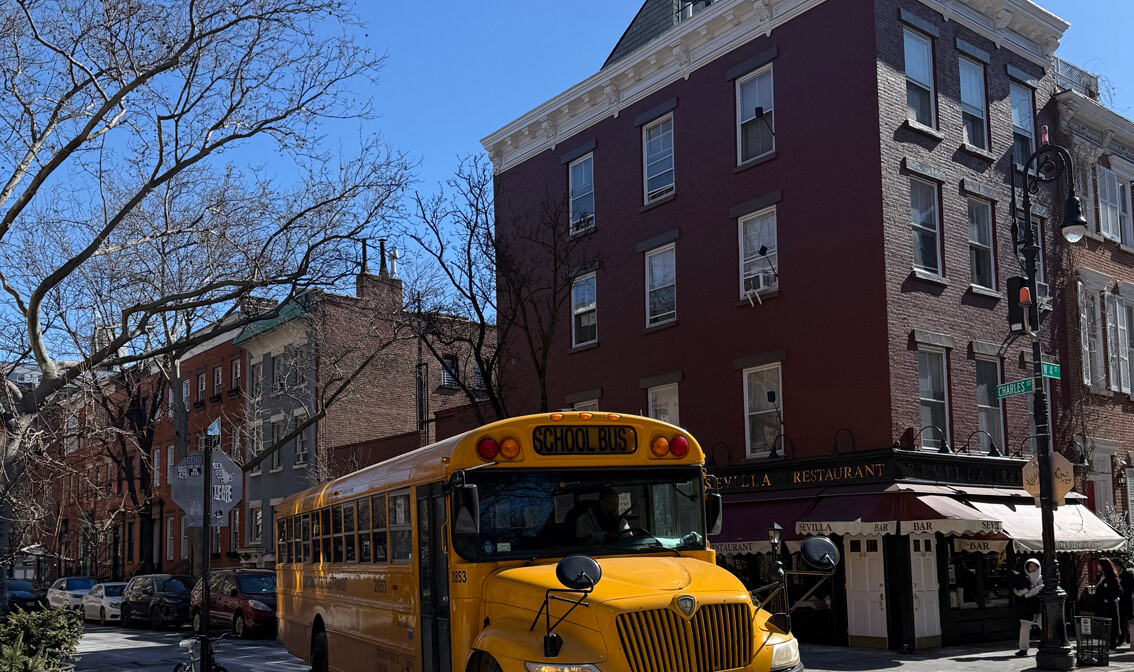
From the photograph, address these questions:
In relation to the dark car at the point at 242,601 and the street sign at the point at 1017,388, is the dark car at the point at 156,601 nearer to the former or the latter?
the dark car at the point at 242,601

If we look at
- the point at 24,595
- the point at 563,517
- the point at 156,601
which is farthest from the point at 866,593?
the point at 24,595

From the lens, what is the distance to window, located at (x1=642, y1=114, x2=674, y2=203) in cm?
2528

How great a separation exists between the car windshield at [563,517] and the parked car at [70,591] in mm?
30764

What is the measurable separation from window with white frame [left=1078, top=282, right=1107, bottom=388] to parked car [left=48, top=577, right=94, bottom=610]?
3026 cm

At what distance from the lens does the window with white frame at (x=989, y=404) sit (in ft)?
71.6

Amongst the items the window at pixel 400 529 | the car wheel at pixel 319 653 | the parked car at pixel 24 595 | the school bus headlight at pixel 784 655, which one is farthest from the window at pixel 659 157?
the parked car at pixel 24 595

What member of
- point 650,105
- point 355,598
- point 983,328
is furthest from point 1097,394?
point 355,598

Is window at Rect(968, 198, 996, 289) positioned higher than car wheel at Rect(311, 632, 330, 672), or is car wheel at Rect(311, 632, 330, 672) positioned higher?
window at Rect(968, 198, 996, 289)

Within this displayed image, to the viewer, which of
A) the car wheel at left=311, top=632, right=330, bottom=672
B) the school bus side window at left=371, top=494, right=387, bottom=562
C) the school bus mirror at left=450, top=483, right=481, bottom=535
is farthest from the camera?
the car wheel at left=311, top=632, right=330, bottom=672

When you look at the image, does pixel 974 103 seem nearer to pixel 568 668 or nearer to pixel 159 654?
pixel 568 668

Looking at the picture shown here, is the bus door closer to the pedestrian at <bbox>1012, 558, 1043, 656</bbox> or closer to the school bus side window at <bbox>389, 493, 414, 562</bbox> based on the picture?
the school bus side window at <bbox>389, 493, 414, 562</bbox>

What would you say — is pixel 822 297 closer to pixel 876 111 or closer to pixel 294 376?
pixel 876 111

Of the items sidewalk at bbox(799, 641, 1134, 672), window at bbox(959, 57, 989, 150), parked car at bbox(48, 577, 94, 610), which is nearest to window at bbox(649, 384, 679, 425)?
sidewalk at bbox(799, 641, 1134, 672)

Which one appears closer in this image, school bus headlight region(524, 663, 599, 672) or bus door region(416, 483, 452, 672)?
school bus headlight region(524, 663, 599, 672)
